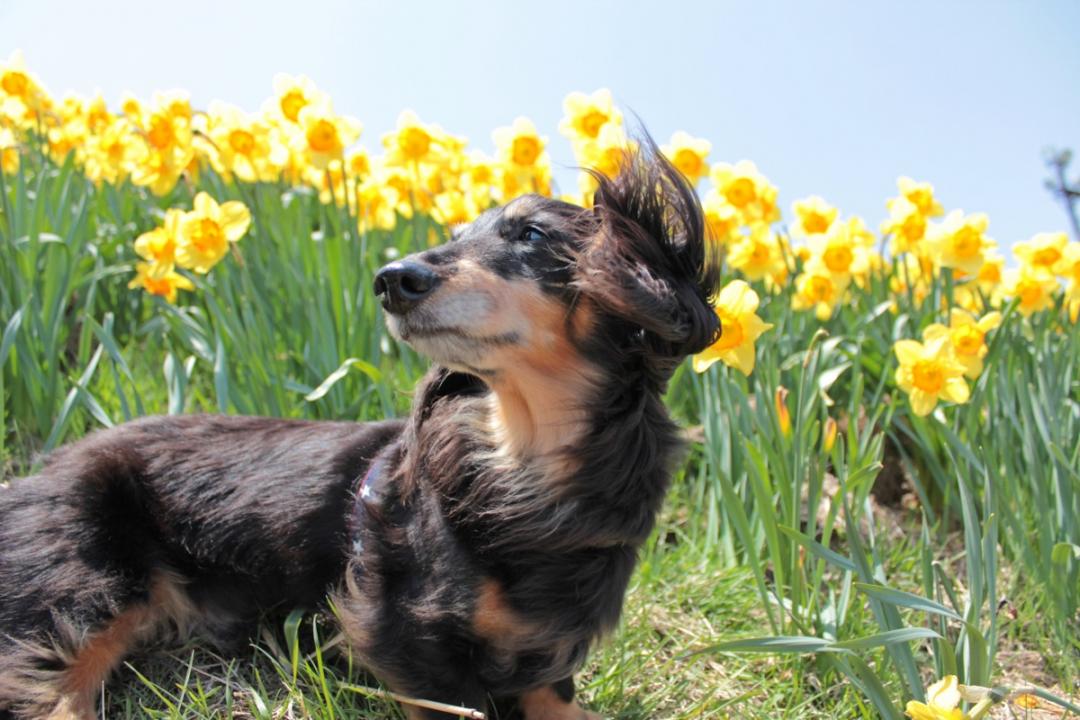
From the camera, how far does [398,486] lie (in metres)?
2.01

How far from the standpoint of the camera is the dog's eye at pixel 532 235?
1.93 meters

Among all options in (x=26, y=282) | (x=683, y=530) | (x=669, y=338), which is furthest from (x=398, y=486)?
(x=26, y=282)

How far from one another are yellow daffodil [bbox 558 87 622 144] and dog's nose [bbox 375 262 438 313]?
192 cm

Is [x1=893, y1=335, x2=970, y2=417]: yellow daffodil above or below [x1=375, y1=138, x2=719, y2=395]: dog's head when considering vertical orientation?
below

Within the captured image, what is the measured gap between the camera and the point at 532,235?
6.35ft

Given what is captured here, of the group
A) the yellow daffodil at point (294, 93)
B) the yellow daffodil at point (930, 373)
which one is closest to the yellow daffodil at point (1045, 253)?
the yellow daffodil at point (930, 373)

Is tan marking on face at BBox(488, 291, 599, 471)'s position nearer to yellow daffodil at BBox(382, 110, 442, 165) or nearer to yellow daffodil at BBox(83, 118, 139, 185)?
yellow daffodil at BBox(382, 110, 442, 165)

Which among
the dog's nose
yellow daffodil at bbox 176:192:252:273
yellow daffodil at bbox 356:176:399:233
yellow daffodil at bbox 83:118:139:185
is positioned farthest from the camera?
yellow daffodil at bbox 356:176:399:233

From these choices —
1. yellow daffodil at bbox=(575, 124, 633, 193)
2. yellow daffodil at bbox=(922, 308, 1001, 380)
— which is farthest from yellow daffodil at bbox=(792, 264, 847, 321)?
yellow daffodil at bbox=(922, 308, 1001, 380)

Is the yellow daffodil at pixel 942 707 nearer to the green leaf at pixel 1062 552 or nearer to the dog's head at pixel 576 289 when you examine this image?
the dog's head at pixel 576 289

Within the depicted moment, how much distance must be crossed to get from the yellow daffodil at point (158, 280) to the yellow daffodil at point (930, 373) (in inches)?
89.1

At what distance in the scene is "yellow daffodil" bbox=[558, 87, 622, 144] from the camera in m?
3.49

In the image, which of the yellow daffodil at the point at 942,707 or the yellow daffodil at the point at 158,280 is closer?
the yellow daffodil at the point at 942,707

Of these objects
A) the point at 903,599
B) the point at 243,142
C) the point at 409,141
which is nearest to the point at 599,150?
the point at 409,141
